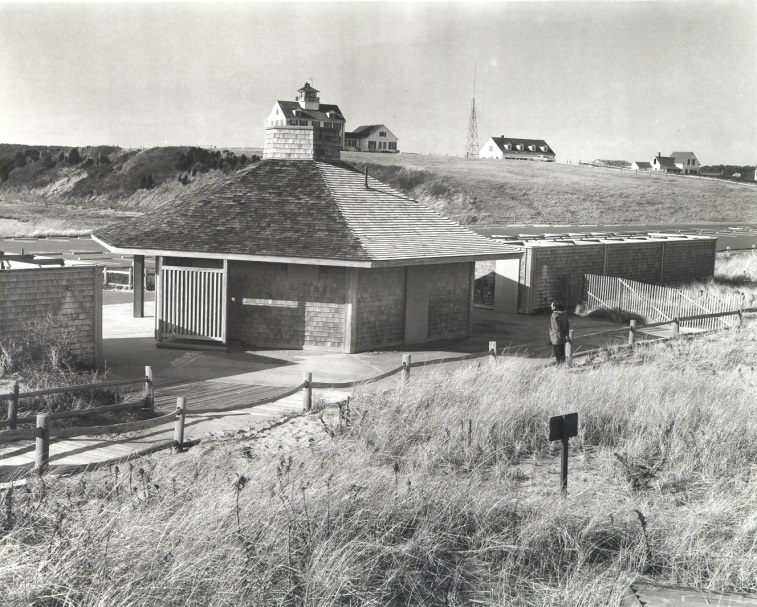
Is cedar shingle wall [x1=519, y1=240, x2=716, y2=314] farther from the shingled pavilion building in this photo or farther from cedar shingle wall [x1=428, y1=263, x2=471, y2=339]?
the shingled pavilion building

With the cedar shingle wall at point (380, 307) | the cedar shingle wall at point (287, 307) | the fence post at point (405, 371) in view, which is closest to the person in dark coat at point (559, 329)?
the fence post at point (405, 371)

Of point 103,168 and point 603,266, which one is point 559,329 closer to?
point 603,266

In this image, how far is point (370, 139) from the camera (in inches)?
5915

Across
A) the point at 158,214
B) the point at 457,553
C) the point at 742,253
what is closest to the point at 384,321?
the point at 158,214

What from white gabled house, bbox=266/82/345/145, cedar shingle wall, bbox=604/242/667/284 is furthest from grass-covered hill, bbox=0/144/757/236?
cedar shingle wall, bbox=604/242/667/284

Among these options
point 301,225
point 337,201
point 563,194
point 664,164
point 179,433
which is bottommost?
point 179,433

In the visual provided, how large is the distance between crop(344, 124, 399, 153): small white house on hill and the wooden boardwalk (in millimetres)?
133214

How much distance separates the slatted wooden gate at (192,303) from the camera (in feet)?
74.2

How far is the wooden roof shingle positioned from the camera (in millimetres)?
22234

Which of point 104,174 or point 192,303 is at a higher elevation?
point 104,174

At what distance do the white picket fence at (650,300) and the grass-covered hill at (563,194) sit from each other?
51314 mm

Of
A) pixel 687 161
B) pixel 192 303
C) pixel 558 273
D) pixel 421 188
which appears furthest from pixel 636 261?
pixel 687 161

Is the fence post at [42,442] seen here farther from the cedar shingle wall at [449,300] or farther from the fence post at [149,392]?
the cedar shingle wall at [449,300]

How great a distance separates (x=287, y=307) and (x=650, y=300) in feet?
43.5
